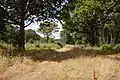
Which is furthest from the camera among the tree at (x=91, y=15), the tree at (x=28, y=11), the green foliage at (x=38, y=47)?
the tree at (x=91, y=15)

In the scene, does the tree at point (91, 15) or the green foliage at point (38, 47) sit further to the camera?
the tree at point (91, 15)

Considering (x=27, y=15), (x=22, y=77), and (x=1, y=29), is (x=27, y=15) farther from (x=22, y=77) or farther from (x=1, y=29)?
(x=22, y=77)

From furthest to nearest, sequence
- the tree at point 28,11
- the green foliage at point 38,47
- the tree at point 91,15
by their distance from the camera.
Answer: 1. the tree at point 91,15
2. the green foliage at point 38,47
3. the tree at point 28,11

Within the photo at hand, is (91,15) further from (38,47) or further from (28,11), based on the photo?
(28,11)

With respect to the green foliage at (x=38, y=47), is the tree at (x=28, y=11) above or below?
above

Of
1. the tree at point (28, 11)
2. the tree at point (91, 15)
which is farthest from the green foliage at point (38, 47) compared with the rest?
the tree at point (28, 11)

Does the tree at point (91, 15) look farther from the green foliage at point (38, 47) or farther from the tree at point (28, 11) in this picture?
the tree at point (28, 11)

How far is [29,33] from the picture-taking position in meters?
81.4

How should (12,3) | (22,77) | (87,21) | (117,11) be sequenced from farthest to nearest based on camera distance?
(87,21), (117,11), (12,3), (22,77)

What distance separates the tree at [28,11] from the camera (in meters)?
25.1

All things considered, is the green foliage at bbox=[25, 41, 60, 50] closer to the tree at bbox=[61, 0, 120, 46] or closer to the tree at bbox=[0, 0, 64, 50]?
the tree at bbox=[61, 0, 120, 46]

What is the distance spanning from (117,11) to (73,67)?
1117 inches

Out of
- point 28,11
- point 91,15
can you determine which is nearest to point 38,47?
point 91,15

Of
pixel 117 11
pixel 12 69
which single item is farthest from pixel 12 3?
pixel 117 11
